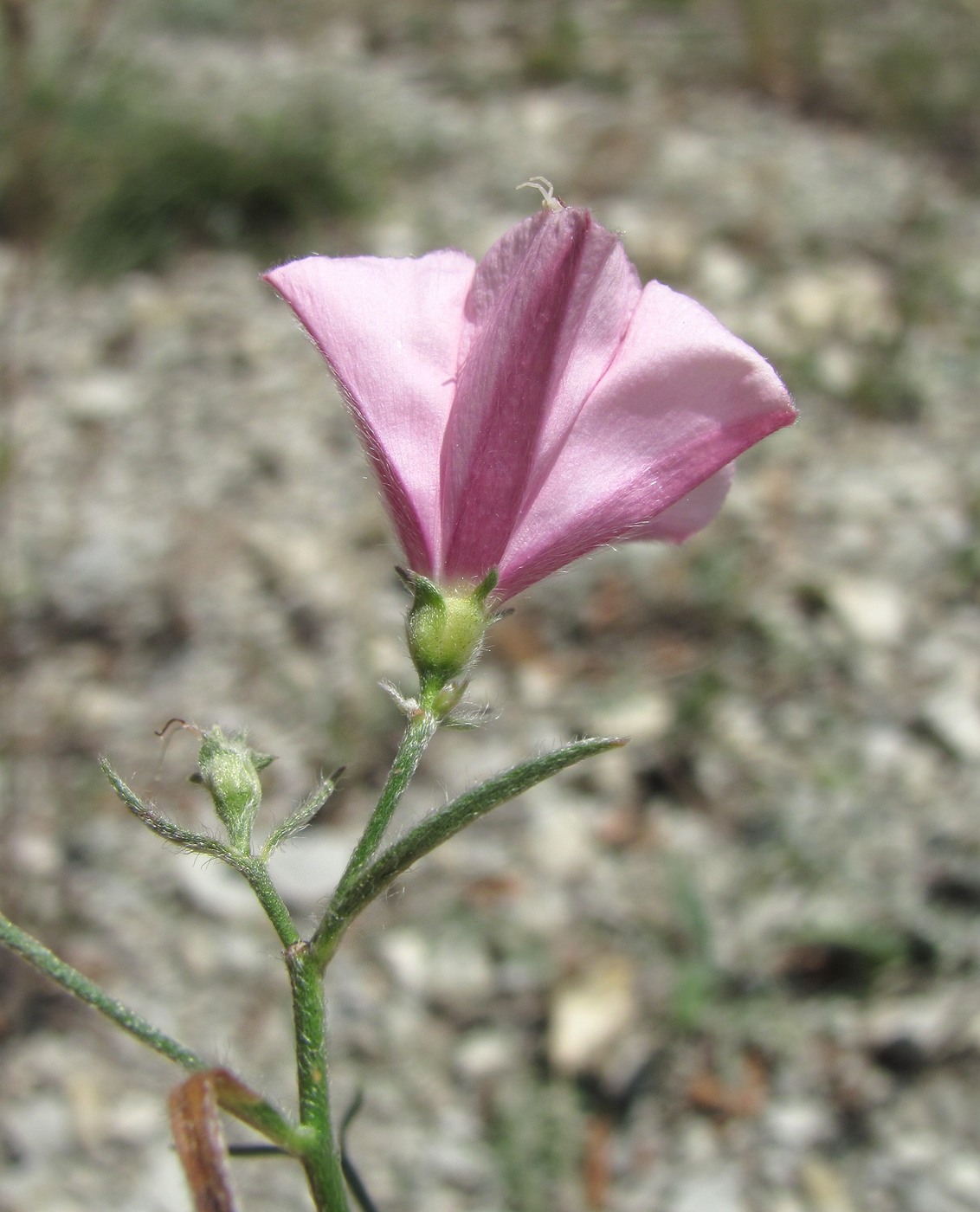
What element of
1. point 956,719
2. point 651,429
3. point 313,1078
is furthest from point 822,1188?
point 651,429

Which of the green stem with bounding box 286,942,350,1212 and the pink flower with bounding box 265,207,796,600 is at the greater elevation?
the pink flower with bounding box 265,207,796,600

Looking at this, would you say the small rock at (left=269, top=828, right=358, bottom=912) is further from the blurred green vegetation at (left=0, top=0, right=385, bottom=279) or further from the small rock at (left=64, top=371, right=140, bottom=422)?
the blurred green vegetation at (left=0, top=0, right=385, bottom=279)

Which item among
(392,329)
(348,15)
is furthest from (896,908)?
(348,15)

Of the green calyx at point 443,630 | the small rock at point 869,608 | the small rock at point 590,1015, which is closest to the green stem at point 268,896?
the green calyx at point 443,630

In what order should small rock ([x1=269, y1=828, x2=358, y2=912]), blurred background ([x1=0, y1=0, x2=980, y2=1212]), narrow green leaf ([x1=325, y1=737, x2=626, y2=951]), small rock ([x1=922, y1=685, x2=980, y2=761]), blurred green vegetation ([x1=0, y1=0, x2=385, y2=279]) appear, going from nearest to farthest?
narrow green leaf ([x1=325, y1=737, x2=626, y2=951]) < blurred background ([x1=0, y1=0, x2=980, y2=1212]) < small rock ([x1=269, y1=828, x2=358, y2=912]) < small rock ([x1=922, y1=685, x2=980, y2=761]) < blurred green vegetation ([x1=0, y1=0, x2=385, y2=279])

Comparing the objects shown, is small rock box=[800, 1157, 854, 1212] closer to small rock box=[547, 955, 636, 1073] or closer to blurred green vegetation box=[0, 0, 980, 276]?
small rock box=[547, 955, 636, 1073]

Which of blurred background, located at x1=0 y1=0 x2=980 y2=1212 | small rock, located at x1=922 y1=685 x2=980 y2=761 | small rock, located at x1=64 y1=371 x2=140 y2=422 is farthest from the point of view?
small rock, located at x1=64 y1=371 x2=140 y2=422

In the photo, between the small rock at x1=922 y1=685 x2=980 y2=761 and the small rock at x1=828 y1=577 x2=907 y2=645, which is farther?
the small rock at x1=828 y1=577 x2=907 y2=645

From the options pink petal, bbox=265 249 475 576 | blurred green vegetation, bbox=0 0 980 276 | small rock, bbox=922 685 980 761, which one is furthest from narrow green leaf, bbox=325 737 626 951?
blurred green vegetation, bbox=0 0 980 276

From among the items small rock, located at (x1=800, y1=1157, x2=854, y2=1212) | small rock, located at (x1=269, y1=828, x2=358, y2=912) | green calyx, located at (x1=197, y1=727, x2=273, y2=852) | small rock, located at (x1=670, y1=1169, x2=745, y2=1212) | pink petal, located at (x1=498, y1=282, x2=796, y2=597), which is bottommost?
small rock, located at (x1=670, y1=1169, x2=745, y2=1212)
